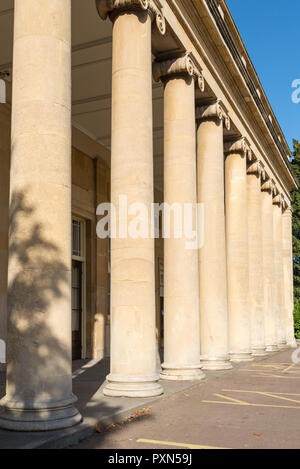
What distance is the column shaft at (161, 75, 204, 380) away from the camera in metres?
16.0

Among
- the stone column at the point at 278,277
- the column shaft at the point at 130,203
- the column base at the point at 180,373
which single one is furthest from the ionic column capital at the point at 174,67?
the stone column at the point at 278,277

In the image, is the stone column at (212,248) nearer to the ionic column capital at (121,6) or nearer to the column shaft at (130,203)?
the ionic column capital at (121,6)

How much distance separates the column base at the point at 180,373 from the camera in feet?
51.8

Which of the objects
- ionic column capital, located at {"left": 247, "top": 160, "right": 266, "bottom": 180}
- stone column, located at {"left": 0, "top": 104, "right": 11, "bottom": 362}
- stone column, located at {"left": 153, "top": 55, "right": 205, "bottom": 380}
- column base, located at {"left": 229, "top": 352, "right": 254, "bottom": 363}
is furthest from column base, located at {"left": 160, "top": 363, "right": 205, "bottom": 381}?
ionic column capital, located at {"left": 247, "top": 160, "right": 266, "bottom": 180}

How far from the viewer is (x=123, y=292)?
12992 millimetres

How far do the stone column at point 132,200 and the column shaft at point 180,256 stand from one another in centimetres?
291

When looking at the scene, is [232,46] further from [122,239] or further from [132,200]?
[122,239]

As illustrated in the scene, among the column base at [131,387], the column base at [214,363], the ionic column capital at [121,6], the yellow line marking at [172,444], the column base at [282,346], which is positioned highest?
the ionic column capital at [121,6]

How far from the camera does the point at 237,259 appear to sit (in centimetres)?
2448

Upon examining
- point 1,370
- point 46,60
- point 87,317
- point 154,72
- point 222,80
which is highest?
point 222,80

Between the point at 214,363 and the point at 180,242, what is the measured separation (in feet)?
19.1
